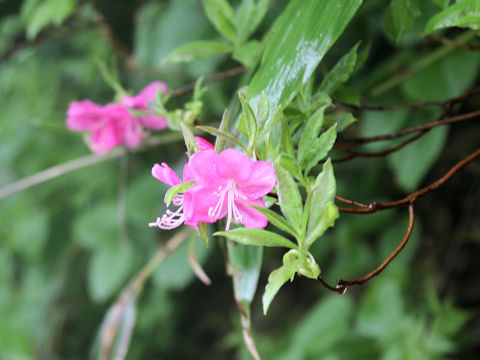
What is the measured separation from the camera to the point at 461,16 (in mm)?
322

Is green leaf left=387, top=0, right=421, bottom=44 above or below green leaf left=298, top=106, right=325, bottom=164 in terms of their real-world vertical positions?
above

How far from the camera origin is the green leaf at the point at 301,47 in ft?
1.04

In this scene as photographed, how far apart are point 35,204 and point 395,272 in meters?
0.81

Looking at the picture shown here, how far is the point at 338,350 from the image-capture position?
756 mm

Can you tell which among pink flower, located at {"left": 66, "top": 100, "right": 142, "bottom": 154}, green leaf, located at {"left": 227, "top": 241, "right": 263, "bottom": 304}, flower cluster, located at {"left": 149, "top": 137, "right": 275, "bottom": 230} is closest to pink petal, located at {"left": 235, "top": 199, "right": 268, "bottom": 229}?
flower cluster, located at {"left": 149, "top": 137, "right": 275, "bottom": 230}

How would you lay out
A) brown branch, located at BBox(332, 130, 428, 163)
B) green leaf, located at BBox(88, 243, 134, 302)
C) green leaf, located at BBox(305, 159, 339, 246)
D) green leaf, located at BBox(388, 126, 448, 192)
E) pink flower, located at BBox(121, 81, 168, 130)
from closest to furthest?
green leaf, located at BBox(305, 159, 339, 246) < brown branch, located at BBox(332, 130, 428, 163) < pink flower, located at BBox(121, 81, 168, 130) < green leaf, located at BBox(388, 126, 448, 192) < green leaf, located at BBox(88, 243, 134, 302)

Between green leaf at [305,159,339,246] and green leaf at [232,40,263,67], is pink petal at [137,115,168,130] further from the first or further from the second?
green leaf at [305,159,339,246]

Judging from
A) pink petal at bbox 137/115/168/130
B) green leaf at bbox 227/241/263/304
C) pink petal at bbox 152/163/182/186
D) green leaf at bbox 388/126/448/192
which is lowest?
green leaf at bbox 388/126/448/192

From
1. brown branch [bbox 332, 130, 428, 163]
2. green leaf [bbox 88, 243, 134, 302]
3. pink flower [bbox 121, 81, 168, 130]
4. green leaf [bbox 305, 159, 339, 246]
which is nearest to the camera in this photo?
green leaf [bbox 305, 159, 339, 246]

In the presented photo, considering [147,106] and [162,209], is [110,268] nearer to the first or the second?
[162,209]

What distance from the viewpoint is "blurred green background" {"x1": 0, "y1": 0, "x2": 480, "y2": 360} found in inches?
28.4

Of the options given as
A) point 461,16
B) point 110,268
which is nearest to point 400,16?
point 461,16

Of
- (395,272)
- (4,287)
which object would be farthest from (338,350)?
(4,287)

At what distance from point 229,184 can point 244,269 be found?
0.15 meters
